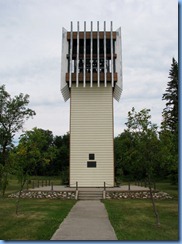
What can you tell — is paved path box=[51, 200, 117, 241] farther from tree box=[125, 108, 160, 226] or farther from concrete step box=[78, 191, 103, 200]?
concrete step box=[78, 191, 103, 200]

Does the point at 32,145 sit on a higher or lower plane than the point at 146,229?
higher

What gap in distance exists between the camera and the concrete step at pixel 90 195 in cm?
2047

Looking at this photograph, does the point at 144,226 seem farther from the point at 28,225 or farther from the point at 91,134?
the point at 91,134

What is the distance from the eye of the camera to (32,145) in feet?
46.9

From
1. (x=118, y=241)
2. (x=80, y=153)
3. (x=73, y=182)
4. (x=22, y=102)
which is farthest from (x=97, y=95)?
(x=118, y=241)

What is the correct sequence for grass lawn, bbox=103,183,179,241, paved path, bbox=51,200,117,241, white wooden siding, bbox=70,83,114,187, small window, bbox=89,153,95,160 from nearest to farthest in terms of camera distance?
paved path, bbox=51,200,117,241, grass lawn, bbox=103,183,179,241, white wooden siding, bbox=70,83,114,187, small window, bbox=89,153,95,160

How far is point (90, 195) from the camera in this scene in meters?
21.0

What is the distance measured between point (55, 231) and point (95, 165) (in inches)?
614

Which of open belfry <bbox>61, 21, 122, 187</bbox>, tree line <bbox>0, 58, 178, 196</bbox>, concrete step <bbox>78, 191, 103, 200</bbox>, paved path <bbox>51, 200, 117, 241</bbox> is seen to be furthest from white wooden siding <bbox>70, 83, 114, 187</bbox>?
paved path <bbox>51, 200, 117, 241</bbox>

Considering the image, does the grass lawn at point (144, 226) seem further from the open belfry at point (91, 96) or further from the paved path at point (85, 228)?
the open belfry at point (91, 96)

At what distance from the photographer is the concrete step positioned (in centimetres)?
2047

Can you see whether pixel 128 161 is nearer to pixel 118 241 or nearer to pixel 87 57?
pixel 118 241

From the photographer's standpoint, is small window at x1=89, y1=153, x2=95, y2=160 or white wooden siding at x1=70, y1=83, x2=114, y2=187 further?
small window at x1=89, y1=153, x2=95, y2=160

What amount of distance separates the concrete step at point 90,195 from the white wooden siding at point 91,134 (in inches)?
126
